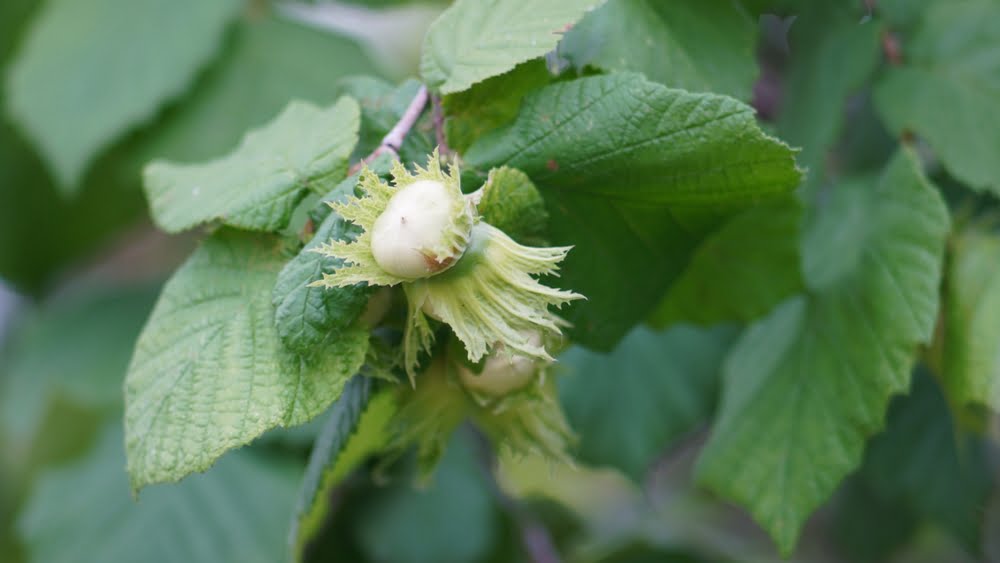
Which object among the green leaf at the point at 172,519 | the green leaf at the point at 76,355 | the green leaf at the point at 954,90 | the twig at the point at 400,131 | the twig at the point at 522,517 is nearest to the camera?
the twig at the point at 400,131

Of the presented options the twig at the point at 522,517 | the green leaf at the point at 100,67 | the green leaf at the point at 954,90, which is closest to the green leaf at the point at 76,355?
the green leaf at the point at 100,67

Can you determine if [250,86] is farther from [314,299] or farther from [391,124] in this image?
[314,299]

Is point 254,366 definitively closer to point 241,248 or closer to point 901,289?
point 241,248

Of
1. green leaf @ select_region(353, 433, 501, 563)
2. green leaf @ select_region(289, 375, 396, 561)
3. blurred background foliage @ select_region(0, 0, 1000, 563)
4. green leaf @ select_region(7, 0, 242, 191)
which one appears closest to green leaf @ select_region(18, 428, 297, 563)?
blurred background foliage @ select_region(0, 0, 1000, 563)

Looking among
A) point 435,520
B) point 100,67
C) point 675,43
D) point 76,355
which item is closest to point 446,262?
point 675,43

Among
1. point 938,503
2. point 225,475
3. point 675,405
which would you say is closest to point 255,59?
point 225,475

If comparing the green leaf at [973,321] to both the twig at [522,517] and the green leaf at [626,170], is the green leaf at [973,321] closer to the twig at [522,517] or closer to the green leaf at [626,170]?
the green leaf at [626,170]

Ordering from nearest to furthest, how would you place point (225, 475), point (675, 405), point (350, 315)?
1. point (350, 315)
2. point (675, 405)
3. point (225, 475)

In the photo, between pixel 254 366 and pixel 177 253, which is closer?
pixel 254 366
